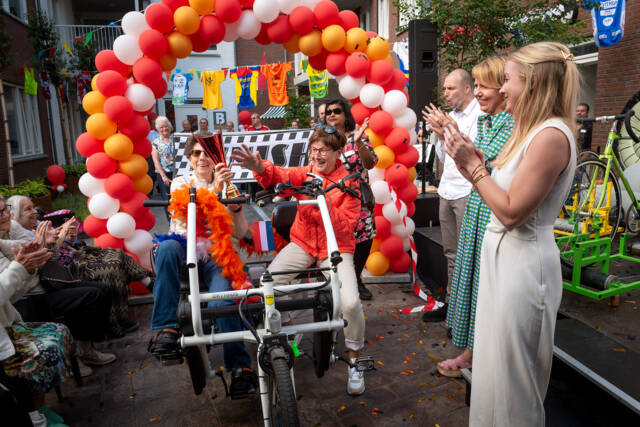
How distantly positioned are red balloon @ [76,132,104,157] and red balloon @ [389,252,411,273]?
134 inches

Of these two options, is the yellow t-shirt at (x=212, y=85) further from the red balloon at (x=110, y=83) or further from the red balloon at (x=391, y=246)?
the red balloon at (x=391, y=246)

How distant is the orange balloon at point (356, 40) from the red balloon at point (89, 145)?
281 centimetres

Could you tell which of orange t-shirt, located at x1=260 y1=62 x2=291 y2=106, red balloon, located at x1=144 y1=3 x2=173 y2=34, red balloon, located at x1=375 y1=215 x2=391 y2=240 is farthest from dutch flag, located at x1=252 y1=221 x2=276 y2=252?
orange t-shirt, located at x1=260 y1=62 x2=291 y2=106

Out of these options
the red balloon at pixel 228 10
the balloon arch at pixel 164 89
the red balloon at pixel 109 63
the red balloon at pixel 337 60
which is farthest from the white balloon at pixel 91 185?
the red balloon at pixel 337 60

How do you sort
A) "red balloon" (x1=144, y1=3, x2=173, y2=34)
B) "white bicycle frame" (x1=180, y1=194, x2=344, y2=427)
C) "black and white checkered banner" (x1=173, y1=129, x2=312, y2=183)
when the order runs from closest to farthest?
"white bicycle frame" (x1=180, y1=194, x2=344, y2=427)
"red balloon" (x1=144, y1=3, x2=173, y2=34)
"black and white checkered banner" (x1=173, y1=129, x2=312, y2=183)

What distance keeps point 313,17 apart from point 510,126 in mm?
2896

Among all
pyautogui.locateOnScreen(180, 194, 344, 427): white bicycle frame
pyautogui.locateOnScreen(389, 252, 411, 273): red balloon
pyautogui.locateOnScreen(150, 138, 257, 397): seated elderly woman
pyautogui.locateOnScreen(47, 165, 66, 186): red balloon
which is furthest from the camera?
pyautogui.locateOnScreen(47, 165, 66, 186): red balloon

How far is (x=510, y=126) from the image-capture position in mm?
2682

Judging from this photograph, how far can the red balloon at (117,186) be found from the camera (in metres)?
4.62

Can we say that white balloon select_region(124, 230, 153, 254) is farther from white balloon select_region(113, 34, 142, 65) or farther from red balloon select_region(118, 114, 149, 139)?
white balloon select_region(113, 34, 142, 65)

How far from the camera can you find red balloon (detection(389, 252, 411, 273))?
5277 millimetres

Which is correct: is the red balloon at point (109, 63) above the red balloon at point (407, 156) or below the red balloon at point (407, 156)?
above

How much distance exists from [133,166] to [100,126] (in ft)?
1.63

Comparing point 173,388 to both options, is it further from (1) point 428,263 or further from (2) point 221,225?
(1) point 428,263
